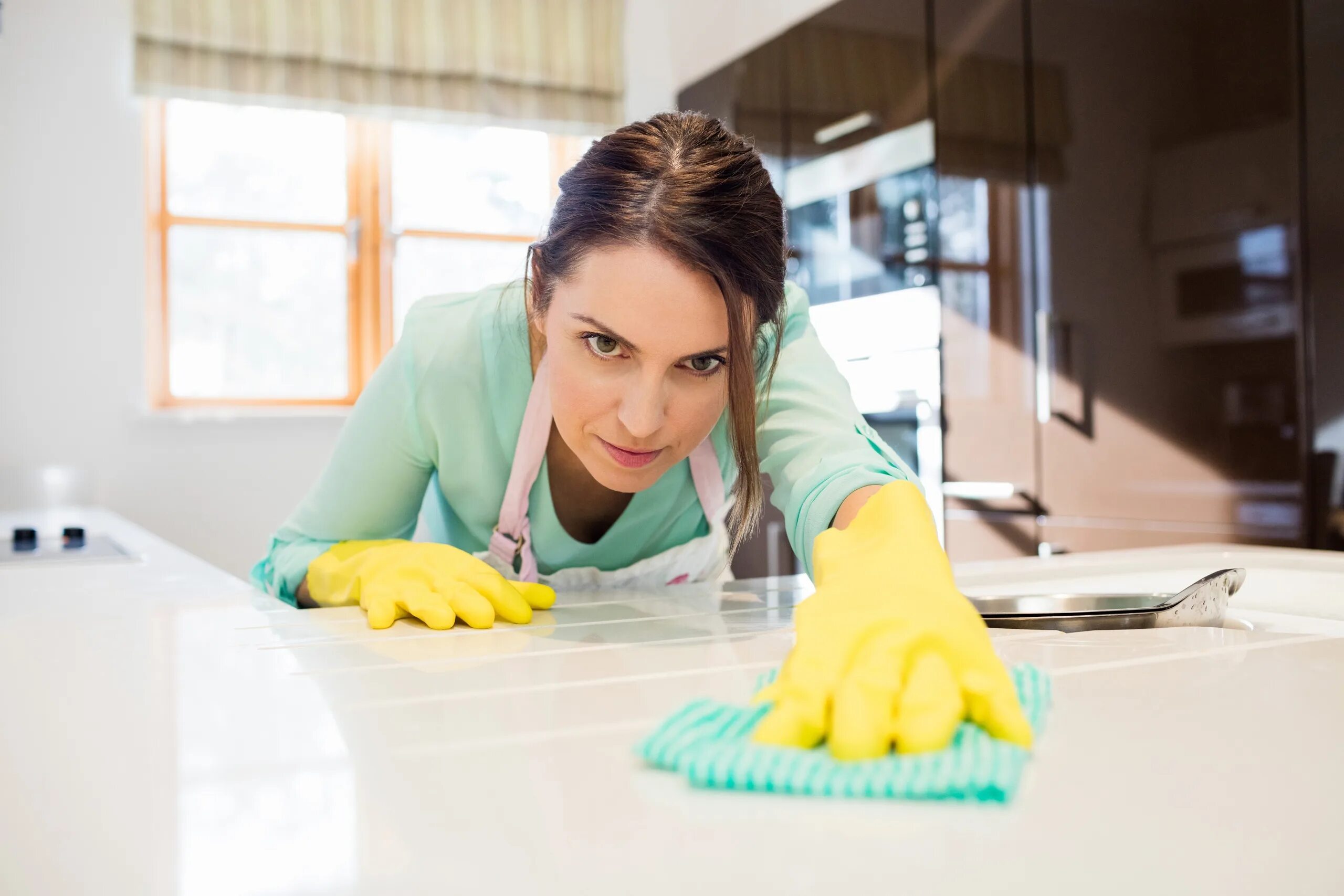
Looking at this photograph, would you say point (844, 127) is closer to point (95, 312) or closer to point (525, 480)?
point (525, 480)

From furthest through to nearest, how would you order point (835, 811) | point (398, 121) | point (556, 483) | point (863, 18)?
point (398, 121) → point (863, 18) → point (556, 483) → point (835, 811)

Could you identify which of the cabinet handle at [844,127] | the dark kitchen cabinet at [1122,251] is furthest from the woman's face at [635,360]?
the cabinet handle at [844,127]

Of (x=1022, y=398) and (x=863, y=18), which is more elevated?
(x=863, y=18)

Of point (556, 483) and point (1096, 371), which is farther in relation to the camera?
point (1096, 371)

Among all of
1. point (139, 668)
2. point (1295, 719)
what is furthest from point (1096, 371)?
point (139, 668)

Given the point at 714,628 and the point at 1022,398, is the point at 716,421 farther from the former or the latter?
the point at 1022,398

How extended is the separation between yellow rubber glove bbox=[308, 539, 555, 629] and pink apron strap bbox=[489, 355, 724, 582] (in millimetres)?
185

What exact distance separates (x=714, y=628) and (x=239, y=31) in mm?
3185

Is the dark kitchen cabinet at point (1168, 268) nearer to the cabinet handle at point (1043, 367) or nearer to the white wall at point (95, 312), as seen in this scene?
the cabinet handle at point (1043, 367)

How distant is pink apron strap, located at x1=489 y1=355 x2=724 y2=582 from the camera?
1161mm

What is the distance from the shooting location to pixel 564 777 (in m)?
0.42

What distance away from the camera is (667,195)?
0.94m

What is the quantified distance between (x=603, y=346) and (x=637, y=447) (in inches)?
4.0

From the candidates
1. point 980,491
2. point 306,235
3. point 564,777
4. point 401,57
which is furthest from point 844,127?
point 564,777
